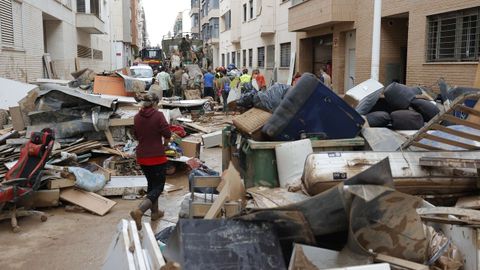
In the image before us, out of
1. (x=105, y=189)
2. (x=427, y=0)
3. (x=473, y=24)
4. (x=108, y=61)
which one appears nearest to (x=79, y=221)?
(x=105, y=189)

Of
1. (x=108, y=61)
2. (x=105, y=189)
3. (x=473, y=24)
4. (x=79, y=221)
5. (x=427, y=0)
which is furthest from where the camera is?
(x=108, y=61)

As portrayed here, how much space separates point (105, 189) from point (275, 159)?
332cm

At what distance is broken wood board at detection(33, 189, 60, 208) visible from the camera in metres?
7.18

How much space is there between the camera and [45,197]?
7.19 meters

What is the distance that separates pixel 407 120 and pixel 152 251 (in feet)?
13.4

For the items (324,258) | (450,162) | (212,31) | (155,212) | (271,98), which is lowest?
(155,212)

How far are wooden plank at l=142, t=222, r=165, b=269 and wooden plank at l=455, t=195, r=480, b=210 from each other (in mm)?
→ 2468

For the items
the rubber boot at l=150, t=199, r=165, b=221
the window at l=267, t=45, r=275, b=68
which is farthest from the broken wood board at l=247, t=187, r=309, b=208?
the window at l=267, t=45, r=275, b=68

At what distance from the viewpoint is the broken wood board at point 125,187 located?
7.89 meters

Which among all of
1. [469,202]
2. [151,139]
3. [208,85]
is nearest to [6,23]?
[151,139]

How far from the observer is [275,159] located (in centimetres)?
566

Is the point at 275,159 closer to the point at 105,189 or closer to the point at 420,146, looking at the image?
the point at 420,146

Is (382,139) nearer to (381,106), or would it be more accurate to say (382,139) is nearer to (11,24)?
(381,106)

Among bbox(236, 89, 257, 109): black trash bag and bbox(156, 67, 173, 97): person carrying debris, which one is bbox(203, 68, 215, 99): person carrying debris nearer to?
bbox(156, 67, 173, 97): person carrying debris
